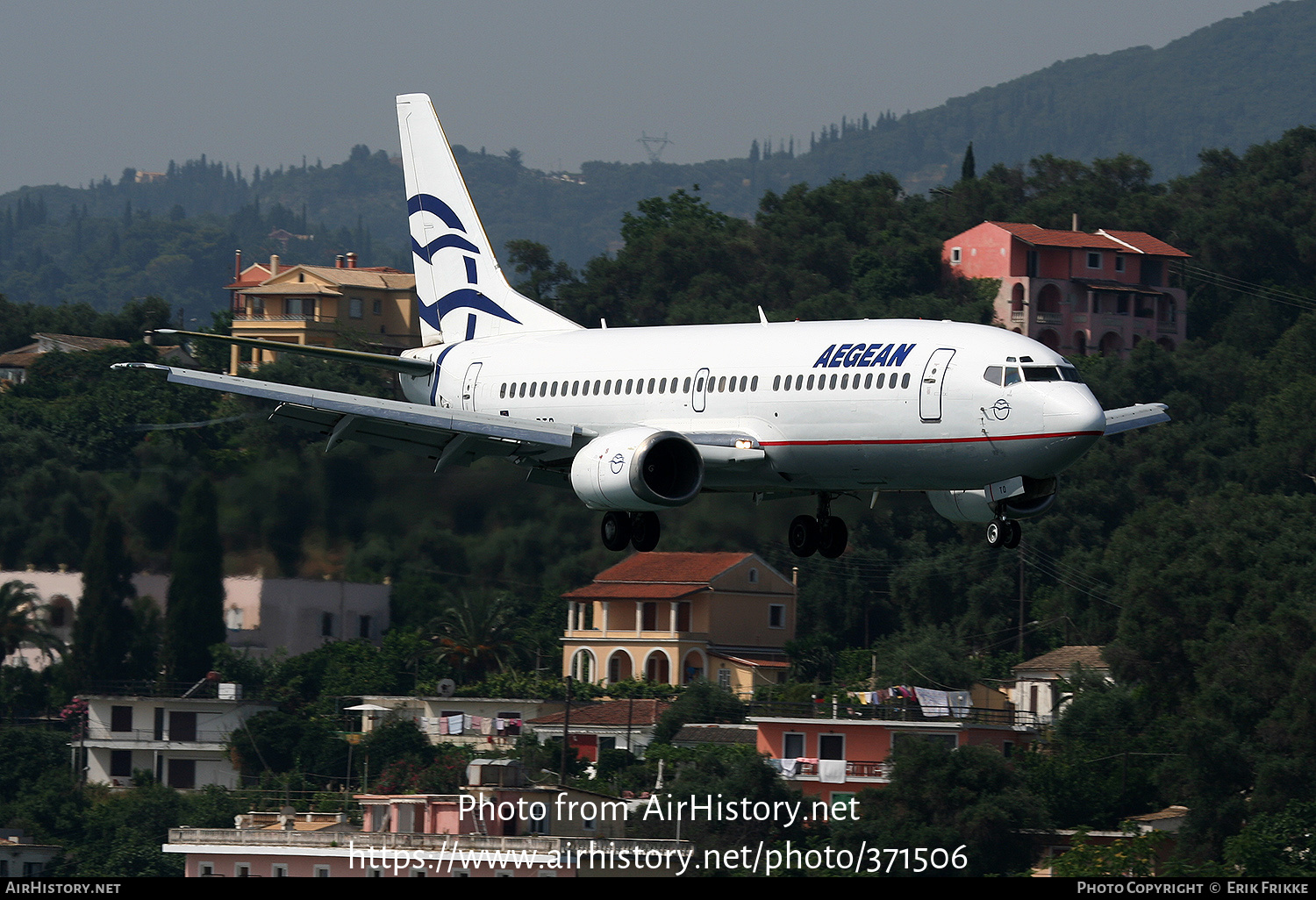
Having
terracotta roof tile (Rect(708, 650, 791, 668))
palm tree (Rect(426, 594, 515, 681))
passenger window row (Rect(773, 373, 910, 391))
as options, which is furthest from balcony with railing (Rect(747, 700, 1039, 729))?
passenger window row (Rect(773, 373, 910, 391))

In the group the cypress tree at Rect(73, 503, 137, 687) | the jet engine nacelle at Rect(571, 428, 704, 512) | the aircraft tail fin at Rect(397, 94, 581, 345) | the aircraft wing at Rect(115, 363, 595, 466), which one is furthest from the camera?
the cypress tree at Rect(73, 503, 137, 687)

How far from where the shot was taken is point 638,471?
4394 centimetres

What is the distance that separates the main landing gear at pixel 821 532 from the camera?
48406 millimetres

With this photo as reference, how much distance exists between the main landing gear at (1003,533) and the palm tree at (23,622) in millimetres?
59789

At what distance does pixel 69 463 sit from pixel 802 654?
58905 millimetres

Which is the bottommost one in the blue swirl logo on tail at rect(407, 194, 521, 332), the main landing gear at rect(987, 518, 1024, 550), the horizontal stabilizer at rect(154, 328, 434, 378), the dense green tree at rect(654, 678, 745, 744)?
the dense green tree at rect(654, 678, 745, 744)

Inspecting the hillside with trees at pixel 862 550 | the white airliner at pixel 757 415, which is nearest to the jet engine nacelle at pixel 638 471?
the white airliner at pixel 757 415

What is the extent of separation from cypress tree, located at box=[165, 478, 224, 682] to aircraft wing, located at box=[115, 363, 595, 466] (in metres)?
23.7

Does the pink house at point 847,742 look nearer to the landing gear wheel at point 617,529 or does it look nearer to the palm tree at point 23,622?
the palm tree at point 23,622

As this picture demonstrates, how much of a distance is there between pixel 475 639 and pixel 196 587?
47.9 metres

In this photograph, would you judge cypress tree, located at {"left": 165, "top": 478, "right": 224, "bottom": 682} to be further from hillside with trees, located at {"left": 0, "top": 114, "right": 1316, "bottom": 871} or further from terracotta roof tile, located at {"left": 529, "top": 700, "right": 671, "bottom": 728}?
terracotta roof tile, located at {"left": 529, "top": 700, "right": 671, "bottom": 728}

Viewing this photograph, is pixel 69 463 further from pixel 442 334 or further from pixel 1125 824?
pixel 1125 824

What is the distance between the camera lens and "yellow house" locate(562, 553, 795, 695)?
433ft

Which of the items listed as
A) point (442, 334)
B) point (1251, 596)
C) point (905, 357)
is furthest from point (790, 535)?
point (1251, 596)
